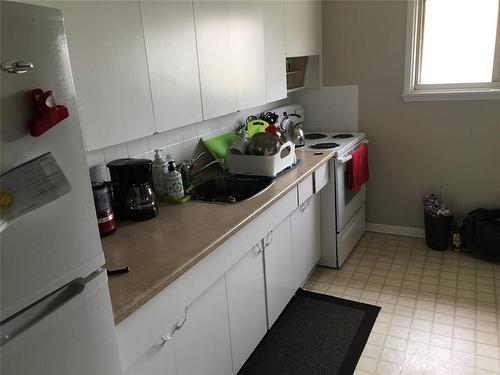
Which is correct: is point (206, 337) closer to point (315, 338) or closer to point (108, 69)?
point (315, 338)

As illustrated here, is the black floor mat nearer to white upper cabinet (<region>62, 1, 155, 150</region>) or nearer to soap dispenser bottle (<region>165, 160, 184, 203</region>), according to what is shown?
soap dispenser bottle (<region>165, 160, 184, 203</region>)

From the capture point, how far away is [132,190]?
6.00ft

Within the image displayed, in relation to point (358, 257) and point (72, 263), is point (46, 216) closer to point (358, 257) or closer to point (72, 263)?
point (72, 263)

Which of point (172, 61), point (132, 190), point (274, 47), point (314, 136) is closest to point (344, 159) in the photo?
point (314, 136)

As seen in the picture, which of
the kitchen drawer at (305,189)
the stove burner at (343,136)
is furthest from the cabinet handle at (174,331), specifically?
the stove burner at (343,136)

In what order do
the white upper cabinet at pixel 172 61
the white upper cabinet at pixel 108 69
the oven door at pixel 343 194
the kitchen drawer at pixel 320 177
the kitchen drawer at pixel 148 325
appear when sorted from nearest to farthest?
the kitchen drawer at pixel 148 325 < the white upper cabinet at pixel 108 69 < the white upper cabinet at pixel 172 61 < the kitchen drawer at pixel 320 177 < the oven door at pixel 343 194

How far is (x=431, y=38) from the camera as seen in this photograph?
10.7 ft

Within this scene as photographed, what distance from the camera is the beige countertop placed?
1.28 metres

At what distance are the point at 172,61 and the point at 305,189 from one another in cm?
111

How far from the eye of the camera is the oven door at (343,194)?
9.68 feet

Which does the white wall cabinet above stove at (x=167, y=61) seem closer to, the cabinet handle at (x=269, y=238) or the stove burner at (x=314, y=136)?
the cabinet handle at (x=269, y=238)

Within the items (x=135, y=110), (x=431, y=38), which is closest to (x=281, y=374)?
(x=135, y=110)

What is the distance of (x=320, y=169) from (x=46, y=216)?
2.11 meters

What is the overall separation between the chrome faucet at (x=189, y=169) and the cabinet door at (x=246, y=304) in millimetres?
514
